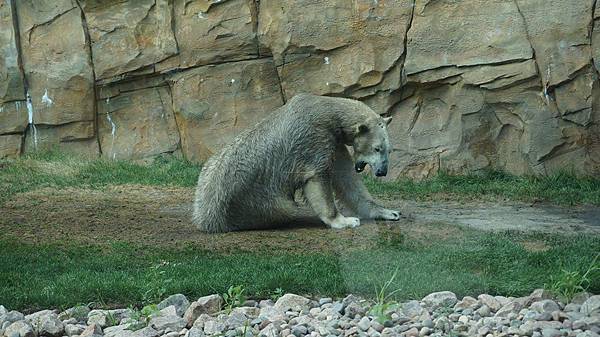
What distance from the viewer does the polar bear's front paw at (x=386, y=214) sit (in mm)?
8516

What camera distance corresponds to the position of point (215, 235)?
818 cm

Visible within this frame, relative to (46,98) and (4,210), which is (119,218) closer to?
(4,210)

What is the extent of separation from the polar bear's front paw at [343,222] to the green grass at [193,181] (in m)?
1.40

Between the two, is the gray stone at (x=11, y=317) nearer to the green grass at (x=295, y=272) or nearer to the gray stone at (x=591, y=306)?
the green grass at (x=295, y=272)

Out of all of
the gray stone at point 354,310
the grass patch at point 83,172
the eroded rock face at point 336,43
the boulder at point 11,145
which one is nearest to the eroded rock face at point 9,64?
the boulder at point 11,145

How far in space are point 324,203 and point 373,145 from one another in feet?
2.25

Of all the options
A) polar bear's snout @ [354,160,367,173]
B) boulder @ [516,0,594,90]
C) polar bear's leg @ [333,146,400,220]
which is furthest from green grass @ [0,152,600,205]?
boulder @ [516,0,594,90]

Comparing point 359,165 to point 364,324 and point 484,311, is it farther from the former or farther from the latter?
point 364,324

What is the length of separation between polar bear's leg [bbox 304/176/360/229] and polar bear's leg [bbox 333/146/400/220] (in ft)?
0.96

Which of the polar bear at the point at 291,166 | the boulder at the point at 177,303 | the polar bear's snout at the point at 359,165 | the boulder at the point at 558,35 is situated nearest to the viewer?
the boulder at the point at 177,303

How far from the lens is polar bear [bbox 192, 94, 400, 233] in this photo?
846 centimetres

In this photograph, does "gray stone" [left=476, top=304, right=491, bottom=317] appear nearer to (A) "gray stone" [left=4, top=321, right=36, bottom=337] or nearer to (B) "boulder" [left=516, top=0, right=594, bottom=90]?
(A) "gray stone" [left=4, top=321, right=36, bottom=337]

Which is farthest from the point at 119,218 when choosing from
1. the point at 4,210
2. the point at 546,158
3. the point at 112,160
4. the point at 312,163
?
the point at 546,158

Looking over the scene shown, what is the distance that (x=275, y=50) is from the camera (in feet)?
37.9
